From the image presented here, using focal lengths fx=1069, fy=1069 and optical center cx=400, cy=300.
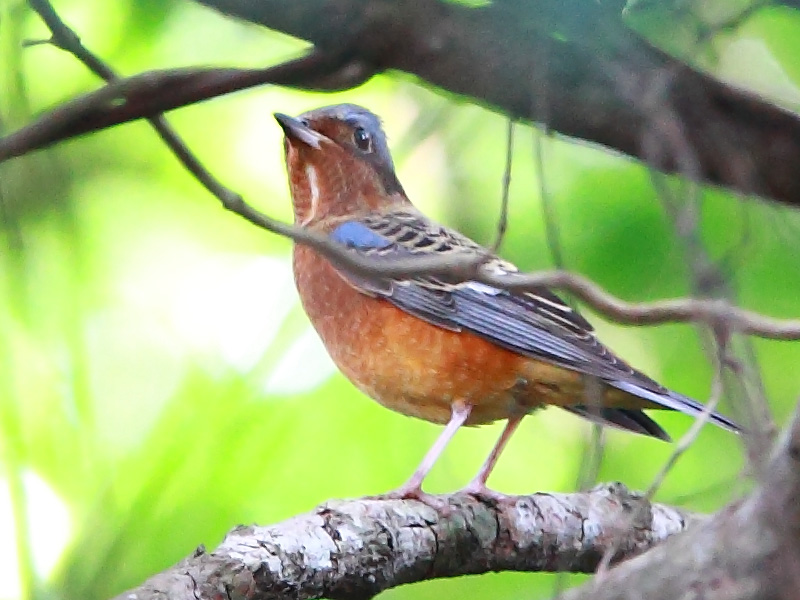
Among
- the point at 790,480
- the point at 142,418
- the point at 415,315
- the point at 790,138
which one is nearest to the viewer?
the point at 790,480

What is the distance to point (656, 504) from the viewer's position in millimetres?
3879

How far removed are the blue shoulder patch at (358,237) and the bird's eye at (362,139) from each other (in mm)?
414

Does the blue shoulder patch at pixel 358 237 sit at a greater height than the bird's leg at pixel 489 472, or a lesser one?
greater

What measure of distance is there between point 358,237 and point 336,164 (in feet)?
1.36

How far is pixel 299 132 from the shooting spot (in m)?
4.57

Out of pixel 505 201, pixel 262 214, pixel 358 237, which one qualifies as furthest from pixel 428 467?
pixel 262 214

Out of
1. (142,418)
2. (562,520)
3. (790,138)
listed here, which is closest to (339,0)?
(790,138)

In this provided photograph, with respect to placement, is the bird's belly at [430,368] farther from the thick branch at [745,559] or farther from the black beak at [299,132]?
the thick branch at [745,559]

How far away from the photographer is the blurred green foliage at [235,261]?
330cm

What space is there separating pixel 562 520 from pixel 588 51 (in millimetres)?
1698

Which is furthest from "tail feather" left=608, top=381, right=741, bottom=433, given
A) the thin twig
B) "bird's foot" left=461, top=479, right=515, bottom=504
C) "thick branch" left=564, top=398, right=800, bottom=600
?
"thick branch" left=564, top=398, right=800, bottom=600

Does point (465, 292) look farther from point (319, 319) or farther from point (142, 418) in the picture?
point (142, 418)

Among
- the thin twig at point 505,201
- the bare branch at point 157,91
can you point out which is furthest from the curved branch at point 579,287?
the bare branch at point 157,91

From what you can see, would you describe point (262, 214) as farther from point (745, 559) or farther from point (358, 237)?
point (358, 237)
